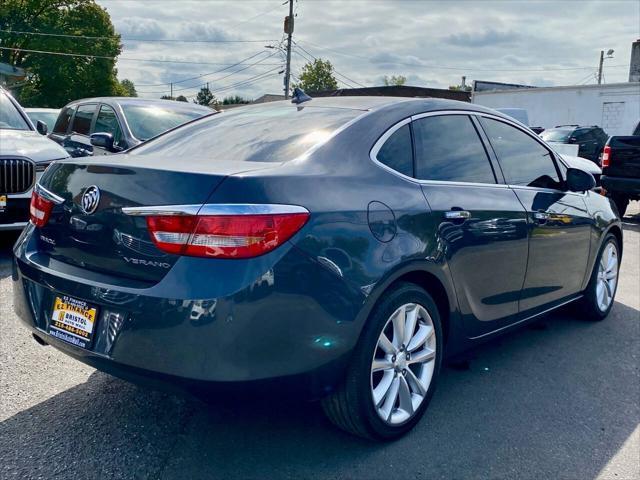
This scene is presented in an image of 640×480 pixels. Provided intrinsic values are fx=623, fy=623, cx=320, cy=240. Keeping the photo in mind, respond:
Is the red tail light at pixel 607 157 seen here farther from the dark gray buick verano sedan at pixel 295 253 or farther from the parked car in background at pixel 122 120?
the dark gray buick verano sedan at pixel 295 253

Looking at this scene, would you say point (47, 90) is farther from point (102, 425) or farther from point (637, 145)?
point (102, 425)

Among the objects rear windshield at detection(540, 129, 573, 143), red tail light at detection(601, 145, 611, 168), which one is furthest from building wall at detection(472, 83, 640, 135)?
red tail light at detection(601, 145, 611, 168)

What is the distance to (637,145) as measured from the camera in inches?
389

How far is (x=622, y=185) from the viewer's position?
32.8ft

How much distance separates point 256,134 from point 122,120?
5.39 meters

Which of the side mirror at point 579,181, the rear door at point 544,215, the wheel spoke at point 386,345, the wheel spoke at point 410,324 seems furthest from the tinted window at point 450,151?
the side mirror at point 579,181

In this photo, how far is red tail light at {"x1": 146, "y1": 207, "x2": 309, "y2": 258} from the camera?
7.63 feet

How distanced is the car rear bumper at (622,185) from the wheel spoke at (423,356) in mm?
8143

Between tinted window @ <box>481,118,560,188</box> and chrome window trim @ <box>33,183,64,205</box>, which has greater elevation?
tinted window @ <box>481,118,560,188</box>

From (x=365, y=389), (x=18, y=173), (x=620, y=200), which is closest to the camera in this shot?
(x=365, y=389)

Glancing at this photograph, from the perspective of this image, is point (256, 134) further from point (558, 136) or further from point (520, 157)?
point (558, 136)

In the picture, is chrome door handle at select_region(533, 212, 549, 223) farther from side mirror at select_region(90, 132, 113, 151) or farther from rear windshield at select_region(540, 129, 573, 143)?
rear windshield at select_region(540, 129, 573, 143)

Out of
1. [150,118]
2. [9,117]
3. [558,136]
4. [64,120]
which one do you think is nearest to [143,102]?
[150,118]

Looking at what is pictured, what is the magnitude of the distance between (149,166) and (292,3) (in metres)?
43.3
